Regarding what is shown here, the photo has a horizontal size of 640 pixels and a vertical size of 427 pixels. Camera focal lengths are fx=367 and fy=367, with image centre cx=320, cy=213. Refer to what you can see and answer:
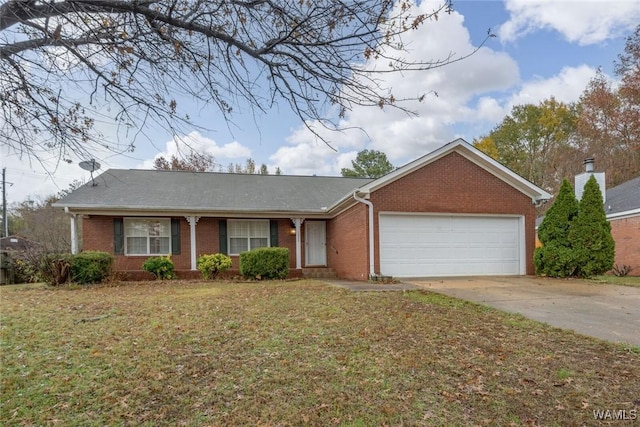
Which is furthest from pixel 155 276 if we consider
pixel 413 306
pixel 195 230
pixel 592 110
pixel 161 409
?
pixel 592 110

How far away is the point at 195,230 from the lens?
1390cm

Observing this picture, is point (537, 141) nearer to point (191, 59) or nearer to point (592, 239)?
point (592, 239)

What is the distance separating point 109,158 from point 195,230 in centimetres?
1058

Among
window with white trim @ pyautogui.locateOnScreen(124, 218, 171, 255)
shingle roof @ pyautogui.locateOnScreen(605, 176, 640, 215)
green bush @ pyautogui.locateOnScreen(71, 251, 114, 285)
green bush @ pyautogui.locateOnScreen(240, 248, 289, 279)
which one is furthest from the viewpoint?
shingle roof @ pyautogui.locateOnScreen(605, 176, 640, 215)

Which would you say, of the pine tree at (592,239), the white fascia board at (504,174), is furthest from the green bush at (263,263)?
the pine tree at (592,239)

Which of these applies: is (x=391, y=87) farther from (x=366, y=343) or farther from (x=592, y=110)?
(x=592, y=110)

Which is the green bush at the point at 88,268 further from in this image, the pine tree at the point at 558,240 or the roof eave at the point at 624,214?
the roof eave at the point at 624,214

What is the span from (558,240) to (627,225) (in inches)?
275

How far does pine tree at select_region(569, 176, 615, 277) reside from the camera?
34.5ft

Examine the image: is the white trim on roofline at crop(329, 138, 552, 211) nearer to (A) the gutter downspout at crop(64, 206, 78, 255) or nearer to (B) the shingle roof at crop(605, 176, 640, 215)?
(B) the shingle roof at crop(605, 176, 640, 215)

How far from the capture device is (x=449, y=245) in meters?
11.4

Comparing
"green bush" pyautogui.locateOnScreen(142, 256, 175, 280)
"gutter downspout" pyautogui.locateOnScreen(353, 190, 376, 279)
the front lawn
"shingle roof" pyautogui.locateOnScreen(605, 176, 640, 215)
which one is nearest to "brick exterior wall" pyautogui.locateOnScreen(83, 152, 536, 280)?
"gutter downspout" pyautogui.locateOnScreen(353, 190, 376, 279)

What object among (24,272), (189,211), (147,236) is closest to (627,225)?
(189,211)

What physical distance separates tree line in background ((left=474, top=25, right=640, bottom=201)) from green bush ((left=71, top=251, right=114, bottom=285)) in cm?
2403
